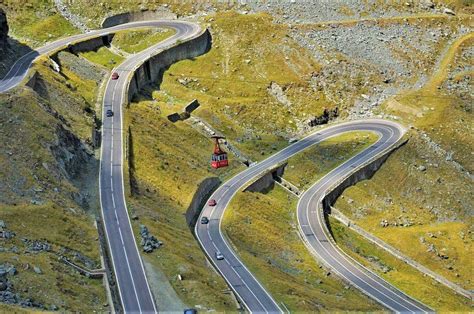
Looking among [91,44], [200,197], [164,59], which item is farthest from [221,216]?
[91,44]

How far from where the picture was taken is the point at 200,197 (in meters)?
87.2

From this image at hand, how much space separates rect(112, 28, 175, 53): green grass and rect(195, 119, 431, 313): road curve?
137 feet

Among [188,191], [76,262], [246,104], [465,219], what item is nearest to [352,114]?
[246,104]

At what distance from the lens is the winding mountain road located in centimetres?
6078

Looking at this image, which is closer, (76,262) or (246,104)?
(76,262)

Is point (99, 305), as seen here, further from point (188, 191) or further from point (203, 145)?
point (203, 145)

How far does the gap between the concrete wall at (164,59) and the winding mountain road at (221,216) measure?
70.9 inches

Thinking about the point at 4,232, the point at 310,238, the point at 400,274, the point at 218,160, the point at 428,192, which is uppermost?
the point at 4,232

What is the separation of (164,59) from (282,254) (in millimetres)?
58850

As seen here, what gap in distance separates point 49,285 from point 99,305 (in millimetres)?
4732

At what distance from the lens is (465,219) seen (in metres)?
99.7

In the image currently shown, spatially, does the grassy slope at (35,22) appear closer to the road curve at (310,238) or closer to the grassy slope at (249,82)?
the grassy slope at (249,82)

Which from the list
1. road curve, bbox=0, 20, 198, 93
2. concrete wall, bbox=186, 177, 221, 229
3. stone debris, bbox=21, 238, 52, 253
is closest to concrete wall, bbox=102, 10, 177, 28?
road curve, bbox=0, 20, 198, 93

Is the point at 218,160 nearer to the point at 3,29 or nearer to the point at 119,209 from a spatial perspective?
the point at 119,209
